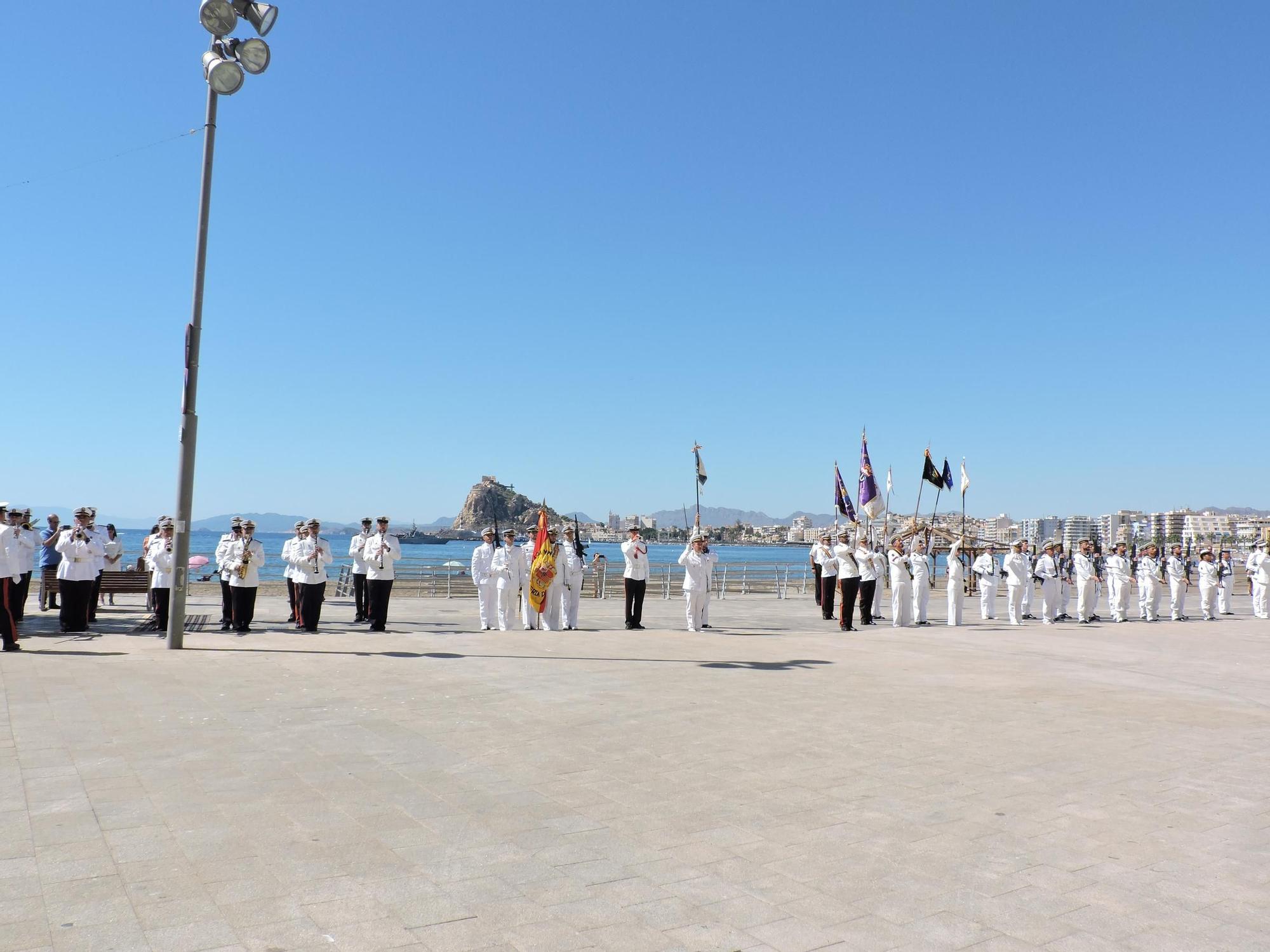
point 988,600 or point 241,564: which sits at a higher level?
point 241,564

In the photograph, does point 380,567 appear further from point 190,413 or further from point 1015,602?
point 1015,602

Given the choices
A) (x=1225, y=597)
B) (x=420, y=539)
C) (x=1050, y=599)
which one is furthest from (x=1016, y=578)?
(x=420, y=539)

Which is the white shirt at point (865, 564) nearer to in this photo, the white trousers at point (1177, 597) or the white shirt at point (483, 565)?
the white shirt at point (483, 565)

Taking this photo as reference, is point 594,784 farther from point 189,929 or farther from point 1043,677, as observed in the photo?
point 1043,677

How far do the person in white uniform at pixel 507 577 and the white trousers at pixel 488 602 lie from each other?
0.10m

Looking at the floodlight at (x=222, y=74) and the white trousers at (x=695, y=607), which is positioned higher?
the floodlight at (x=222, y=74)

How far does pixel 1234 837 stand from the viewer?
495cm

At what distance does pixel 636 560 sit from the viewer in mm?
16609

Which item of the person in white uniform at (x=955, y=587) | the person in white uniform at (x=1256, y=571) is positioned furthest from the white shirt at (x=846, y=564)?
the person in white uniform at (x=1256, y=571)

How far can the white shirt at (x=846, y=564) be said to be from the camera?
1741 cm

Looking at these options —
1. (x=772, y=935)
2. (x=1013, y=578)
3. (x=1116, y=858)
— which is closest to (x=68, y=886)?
(x=772, y=935)

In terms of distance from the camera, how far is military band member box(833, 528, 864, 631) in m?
17.2

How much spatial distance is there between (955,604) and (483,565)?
10.3m

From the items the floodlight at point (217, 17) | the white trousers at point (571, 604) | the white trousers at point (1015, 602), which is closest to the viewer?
the floodlight at point (217, 17)
